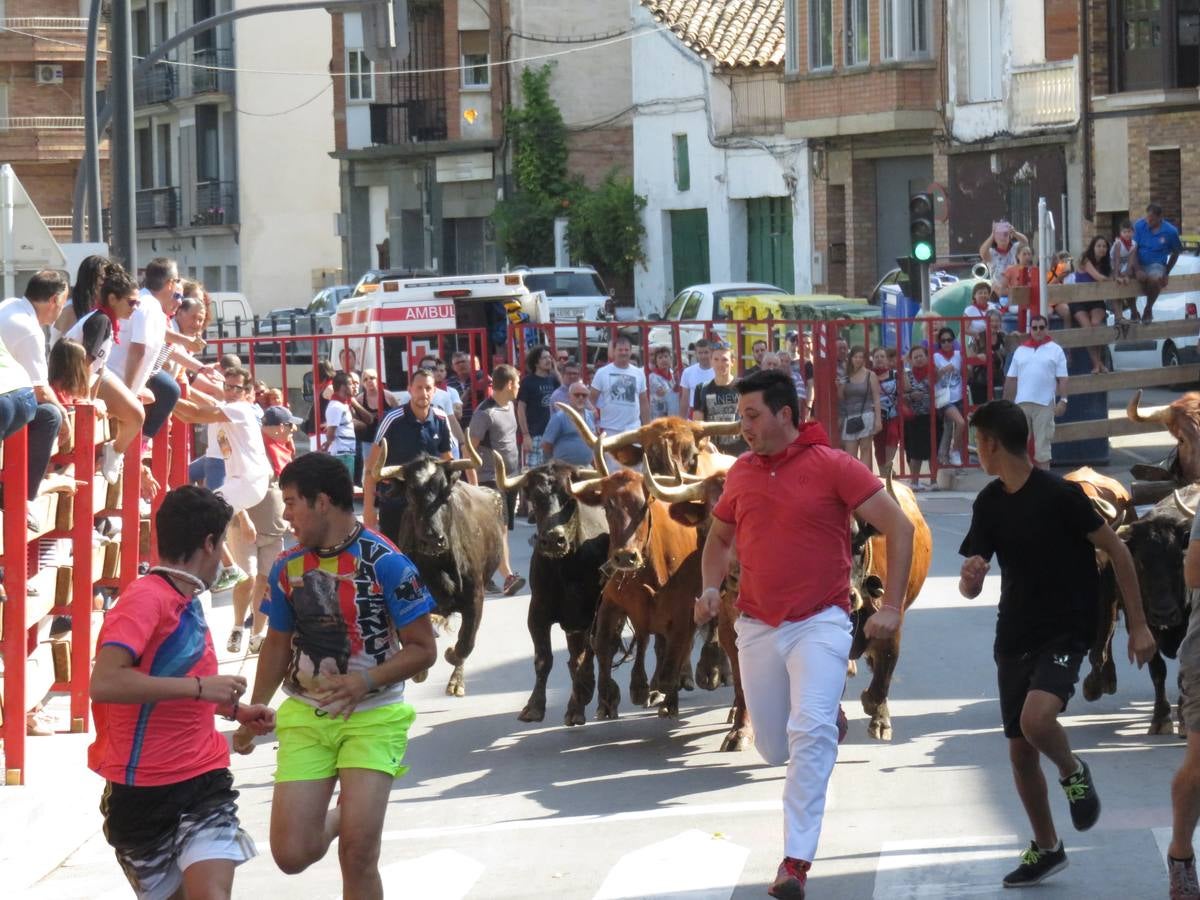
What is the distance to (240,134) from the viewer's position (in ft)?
206

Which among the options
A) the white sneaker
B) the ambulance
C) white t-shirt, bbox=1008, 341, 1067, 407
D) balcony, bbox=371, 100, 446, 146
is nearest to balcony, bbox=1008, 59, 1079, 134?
the ambulance

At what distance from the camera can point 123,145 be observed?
21000mm

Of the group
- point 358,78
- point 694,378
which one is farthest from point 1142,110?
point 358,78

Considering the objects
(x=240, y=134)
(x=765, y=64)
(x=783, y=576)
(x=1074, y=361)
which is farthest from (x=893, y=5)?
(x=783, y=576)

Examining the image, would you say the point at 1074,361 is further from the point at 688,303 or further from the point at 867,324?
the point at 688,303

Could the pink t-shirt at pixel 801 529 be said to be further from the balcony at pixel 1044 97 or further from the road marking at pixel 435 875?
the balcony at pixel 1044 97

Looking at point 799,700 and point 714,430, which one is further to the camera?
point 714,430

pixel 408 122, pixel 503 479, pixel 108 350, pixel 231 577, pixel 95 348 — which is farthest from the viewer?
pixel 408 122

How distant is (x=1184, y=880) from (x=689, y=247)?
3982 cm

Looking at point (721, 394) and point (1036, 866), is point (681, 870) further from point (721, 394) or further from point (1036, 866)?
point (721, 394)

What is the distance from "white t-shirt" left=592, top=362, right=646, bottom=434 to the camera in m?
20.4

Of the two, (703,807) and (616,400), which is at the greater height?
(616,400)

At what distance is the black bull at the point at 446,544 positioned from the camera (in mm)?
13273

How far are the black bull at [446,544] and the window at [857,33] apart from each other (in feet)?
92.8
